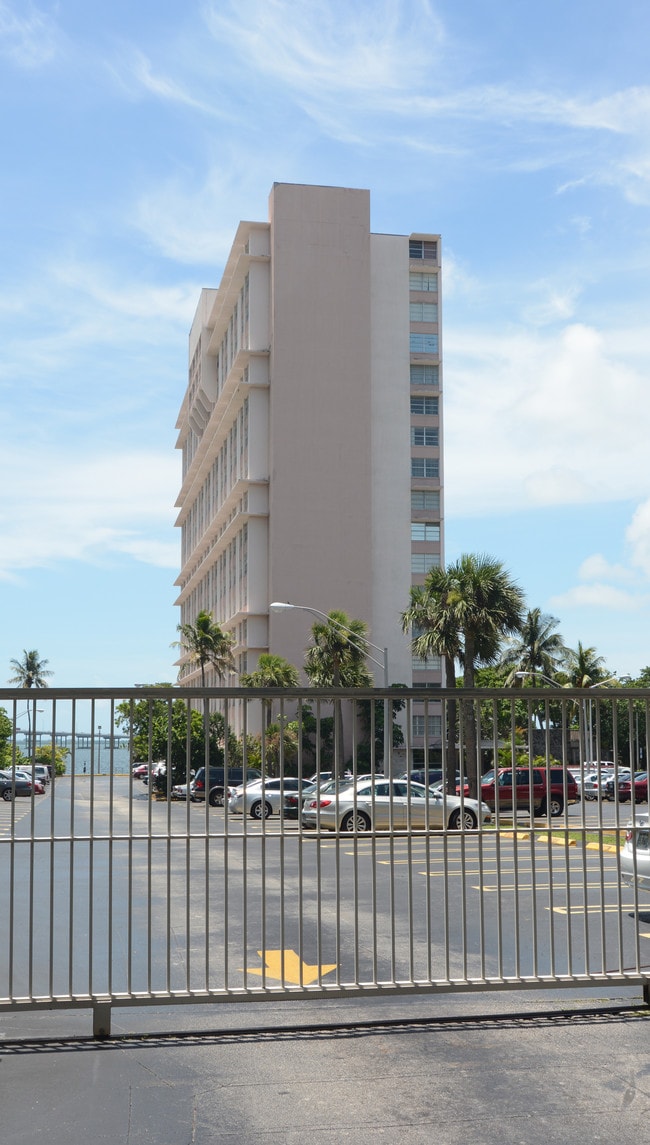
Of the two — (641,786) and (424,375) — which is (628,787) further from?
(424,375)

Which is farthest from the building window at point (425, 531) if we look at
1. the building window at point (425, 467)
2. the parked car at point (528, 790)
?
the parked car at point (528, 790)

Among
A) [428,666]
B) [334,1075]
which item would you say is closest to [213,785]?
[334,1075]

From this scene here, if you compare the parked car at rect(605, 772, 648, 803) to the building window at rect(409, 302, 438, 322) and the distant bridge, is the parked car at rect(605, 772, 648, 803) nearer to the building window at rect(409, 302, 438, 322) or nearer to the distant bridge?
the distant bridge

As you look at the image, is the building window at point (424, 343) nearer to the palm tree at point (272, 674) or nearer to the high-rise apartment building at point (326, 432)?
the high-rise apartment building at point (326, 432)

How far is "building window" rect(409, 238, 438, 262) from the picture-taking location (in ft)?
286

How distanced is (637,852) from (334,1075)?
3072mm

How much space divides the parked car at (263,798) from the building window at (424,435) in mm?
77138

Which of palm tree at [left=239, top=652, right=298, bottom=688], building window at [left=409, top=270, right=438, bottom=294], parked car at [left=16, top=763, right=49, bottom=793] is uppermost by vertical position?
building window at [left=409, top=270, right=438, bottom=294]

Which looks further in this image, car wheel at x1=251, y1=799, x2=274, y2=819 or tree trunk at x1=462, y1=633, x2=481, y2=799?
tree trunk at x1=462, y1=633, x2=481, y2=799

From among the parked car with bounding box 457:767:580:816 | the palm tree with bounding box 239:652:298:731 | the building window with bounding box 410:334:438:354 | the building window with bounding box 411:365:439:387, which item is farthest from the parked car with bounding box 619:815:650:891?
the building window with bounding box 410:334:438:354

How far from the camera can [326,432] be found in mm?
77688

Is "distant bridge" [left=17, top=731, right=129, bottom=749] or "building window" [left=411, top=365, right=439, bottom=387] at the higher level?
"building window" [left=411, top=365, right=439, bottom=387]

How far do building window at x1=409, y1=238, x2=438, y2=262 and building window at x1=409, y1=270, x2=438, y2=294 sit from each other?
1673 mm

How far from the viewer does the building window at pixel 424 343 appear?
8512 centimetres
